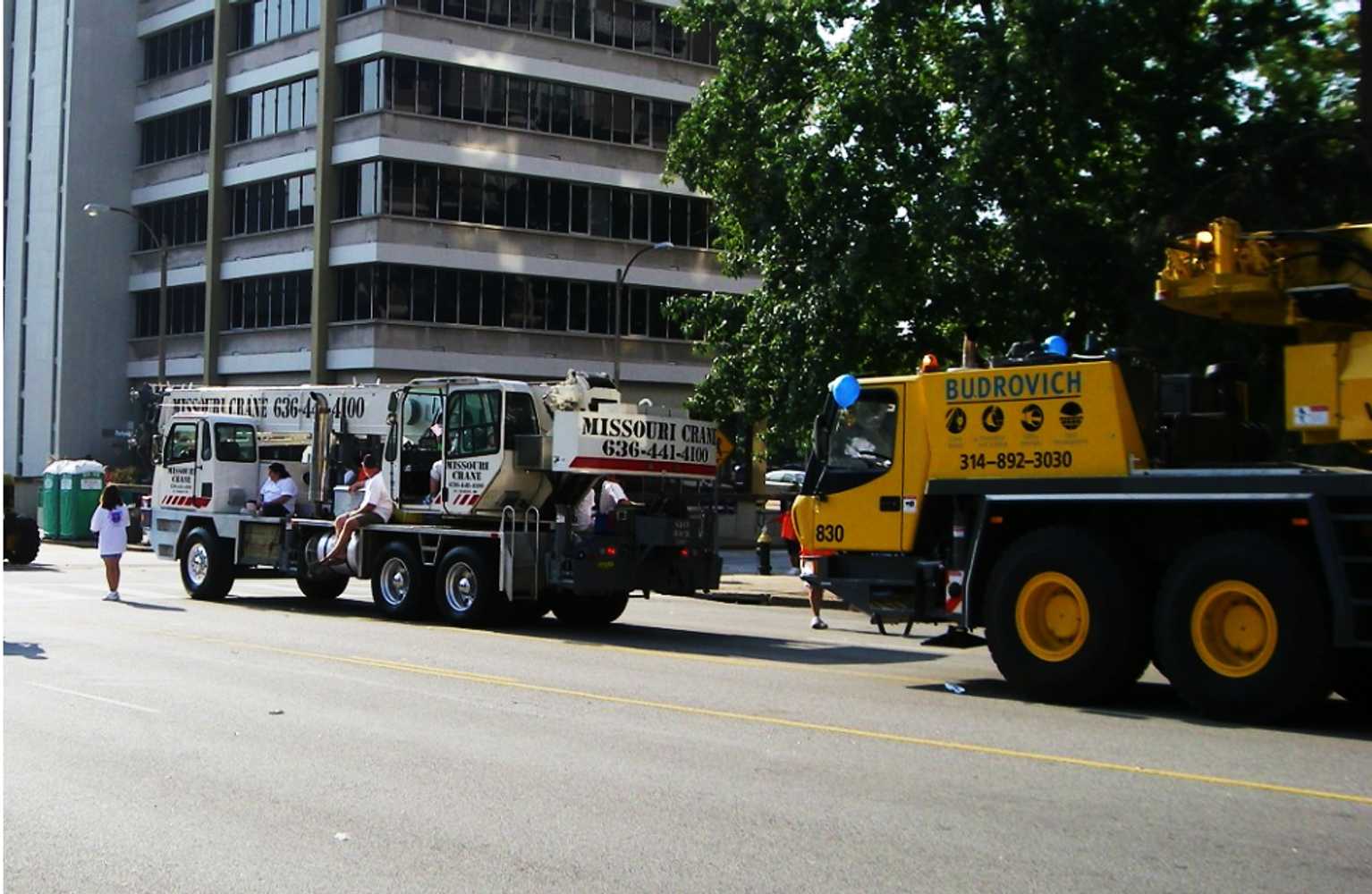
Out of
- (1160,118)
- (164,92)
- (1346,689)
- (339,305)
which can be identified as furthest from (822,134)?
(164,92)

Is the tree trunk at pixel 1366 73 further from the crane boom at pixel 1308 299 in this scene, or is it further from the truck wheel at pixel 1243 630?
the truck wheel at pixel 1243 630

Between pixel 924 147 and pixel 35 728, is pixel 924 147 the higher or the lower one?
the higher one

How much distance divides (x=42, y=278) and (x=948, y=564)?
52973 millimetres

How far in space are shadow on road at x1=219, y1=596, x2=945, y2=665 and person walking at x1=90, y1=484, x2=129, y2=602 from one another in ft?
9.33

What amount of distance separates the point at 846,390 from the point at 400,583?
26.6 ft

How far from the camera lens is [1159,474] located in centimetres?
1166

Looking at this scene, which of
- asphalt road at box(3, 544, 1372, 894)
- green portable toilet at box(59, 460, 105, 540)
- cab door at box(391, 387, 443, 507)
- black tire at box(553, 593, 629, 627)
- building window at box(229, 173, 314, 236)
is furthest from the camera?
building window at box(229, 173, 314, 236)

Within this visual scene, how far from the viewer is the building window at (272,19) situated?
168 feet

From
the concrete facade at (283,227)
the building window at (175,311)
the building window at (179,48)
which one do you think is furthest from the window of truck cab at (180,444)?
the building window at (179,48)

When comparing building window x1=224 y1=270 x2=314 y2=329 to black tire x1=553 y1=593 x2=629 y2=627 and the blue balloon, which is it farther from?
the blue balloon

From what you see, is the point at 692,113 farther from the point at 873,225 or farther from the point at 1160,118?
the point at 1160,118

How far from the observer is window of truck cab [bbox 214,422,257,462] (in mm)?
22766

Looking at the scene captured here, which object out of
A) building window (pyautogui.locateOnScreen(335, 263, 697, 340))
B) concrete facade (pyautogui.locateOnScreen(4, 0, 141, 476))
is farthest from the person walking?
concrete facade (pyautogui.locateOnScreen(4, 0, 141, 476))

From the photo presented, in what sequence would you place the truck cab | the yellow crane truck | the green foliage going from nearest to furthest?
the yellow crane truck → the truck cab → the green foliage
